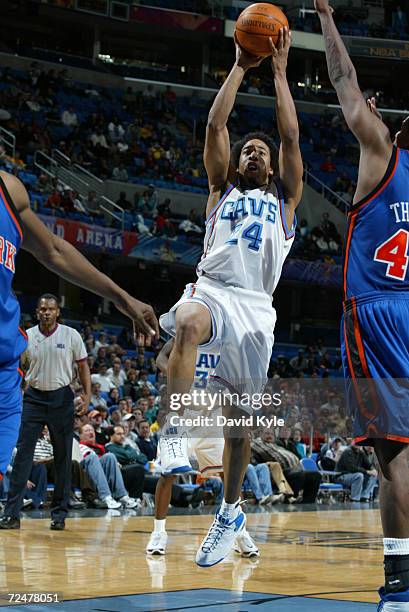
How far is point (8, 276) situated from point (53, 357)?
533 centimetres

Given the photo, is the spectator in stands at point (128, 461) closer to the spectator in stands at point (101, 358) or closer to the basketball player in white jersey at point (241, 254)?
the spectator in stands at point (101, 358)

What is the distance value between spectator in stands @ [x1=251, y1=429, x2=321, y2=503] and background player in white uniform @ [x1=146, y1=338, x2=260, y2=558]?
13.8 feet

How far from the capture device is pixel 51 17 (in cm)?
2797

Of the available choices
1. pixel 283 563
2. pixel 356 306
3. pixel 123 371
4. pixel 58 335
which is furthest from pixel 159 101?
pixel 356 306

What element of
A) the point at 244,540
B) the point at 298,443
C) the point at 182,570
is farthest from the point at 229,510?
the point at 298,443

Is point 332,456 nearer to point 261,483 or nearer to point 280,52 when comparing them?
point 261,483

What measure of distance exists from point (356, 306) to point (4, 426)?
1591 mm

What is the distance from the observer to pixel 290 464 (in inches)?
530

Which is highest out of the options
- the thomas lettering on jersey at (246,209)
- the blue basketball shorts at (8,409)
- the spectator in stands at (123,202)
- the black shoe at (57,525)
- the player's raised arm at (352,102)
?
the spectator in stands at (123,202)

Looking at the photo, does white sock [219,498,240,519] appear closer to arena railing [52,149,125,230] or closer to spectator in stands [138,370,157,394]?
spectator in stands [138,370,157,394]

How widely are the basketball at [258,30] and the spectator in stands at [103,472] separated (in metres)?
6.15

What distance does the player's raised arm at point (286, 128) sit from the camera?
546cm

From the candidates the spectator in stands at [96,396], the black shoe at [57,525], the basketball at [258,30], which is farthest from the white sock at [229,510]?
the spectator in stands at [96,396]

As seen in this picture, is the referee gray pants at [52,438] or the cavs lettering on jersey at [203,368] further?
the cavs lettering on jersey at [203,368]
